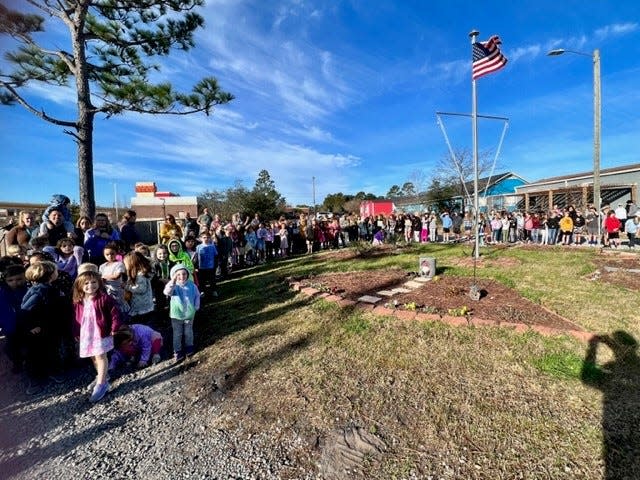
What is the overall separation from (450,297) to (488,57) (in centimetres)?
676

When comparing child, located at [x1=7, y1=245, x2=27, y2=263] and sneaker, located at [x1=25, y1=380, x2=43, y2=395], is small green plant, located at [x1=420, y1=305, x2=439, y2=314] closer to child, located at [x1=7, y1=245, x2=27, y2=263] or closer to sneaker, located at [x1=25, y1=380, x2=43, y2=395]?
sneaker, located at [x1=25, y1=380, x2=43, y2=395]

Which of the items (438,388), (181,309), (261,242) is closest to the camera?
(438,388)

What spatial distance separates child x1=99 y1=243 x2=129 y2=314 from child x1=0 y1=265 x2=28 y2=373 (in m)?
0.87

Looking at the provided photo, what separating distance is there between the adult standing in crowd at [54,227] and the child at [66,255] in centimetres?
52

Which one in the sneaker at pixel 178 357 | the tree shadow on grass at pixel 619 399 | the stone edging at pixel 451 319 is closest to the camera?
the tree shadow on grass at pixel 619 399

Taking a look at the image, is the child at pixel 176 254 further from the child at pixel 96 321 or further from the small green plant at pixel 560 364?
the small green plant at pixel 560 364

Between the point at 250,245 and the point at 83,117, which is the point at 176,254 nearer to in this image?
the point at 83,117

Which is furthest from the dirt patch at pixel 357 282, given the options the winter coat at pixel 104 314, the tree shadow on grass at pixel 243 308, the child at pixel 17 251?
the child at pixel 17 251

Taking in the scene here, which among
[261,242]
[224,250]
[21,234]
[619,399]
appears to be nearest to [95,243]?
[21,234]

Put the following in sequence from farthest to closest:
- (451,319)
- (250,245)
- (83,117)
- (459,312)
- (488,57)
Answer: (250,245), (488,57), (83,117), (459,312), (451,319)

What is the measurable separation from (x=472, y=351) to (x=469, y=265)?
4.51 metres

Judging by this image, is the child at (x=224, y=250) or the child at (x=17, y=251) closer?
the child at (x=17, y=251)

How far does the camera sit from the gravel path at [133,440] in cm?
239

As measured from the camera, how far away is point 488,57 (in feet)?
27.2
